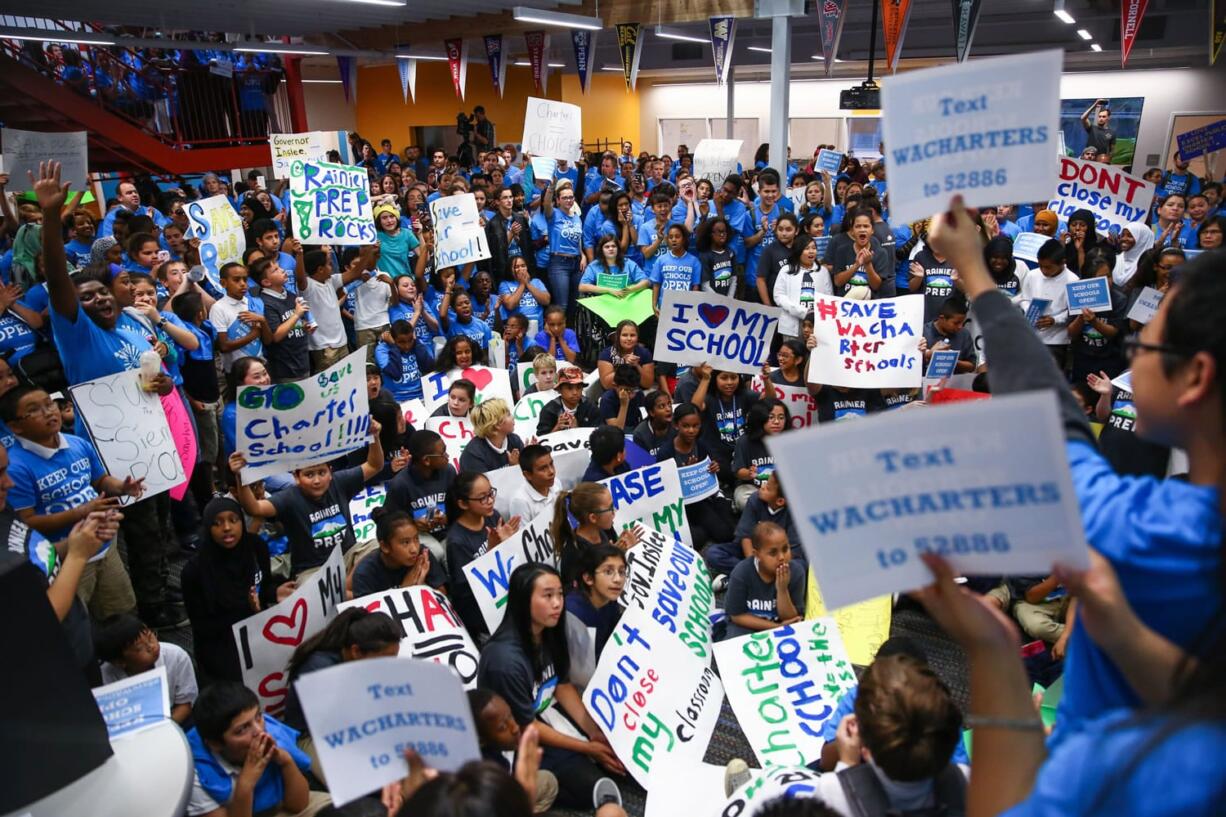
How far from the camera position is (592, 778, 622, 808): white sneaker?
364cm

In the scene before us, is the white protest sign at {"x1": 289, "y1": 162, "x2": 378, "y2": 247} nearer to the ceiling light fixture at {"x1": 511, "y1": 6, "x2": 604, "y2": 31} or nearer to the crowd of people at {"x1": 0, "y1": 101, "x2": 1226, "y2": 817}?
the crowd of people at {"x1": 0, "y1": 101, "x2": 1226, "y2": 817}

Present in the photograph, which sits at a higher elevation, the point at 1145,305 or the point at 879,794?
the point at 1145,305

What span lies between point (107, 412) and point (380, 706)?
Result: 3325 millimetres

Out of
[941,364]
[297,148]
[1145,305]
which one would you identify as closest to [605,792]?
[941,364]

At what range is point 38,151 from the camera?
7.96m

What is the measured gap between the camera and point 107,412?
4.50 m

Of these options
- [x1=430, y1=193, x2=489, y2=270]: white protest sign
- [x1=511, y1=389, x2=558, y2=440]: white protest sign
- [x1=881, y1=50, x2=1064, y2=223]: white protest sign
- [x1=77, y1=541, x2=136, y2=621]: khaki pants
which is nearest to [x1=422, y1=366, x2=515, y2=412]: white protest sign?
[x1=511, y1=389, x2=558, y2=440]: white protest sign

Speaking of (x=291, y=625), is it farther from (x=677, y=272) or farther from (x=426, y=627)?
(x=677, y=272)

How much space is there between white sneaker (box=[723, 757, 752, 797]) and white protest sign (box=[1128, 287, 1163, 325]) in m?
5.28

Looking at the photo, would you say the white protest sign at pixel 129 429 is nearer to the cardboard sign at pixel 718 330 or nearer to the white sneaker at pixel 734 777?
the white sneaker at pixel 734 777

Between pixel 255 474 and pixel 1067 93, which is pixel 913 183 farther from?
pixel 1067 93

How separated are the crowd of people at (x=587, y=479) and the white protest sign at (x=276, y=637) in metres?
0.17

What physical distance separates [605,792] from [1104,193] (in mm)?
8044

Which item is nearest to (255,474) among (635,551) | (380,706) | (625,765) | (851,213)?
(635,551)
